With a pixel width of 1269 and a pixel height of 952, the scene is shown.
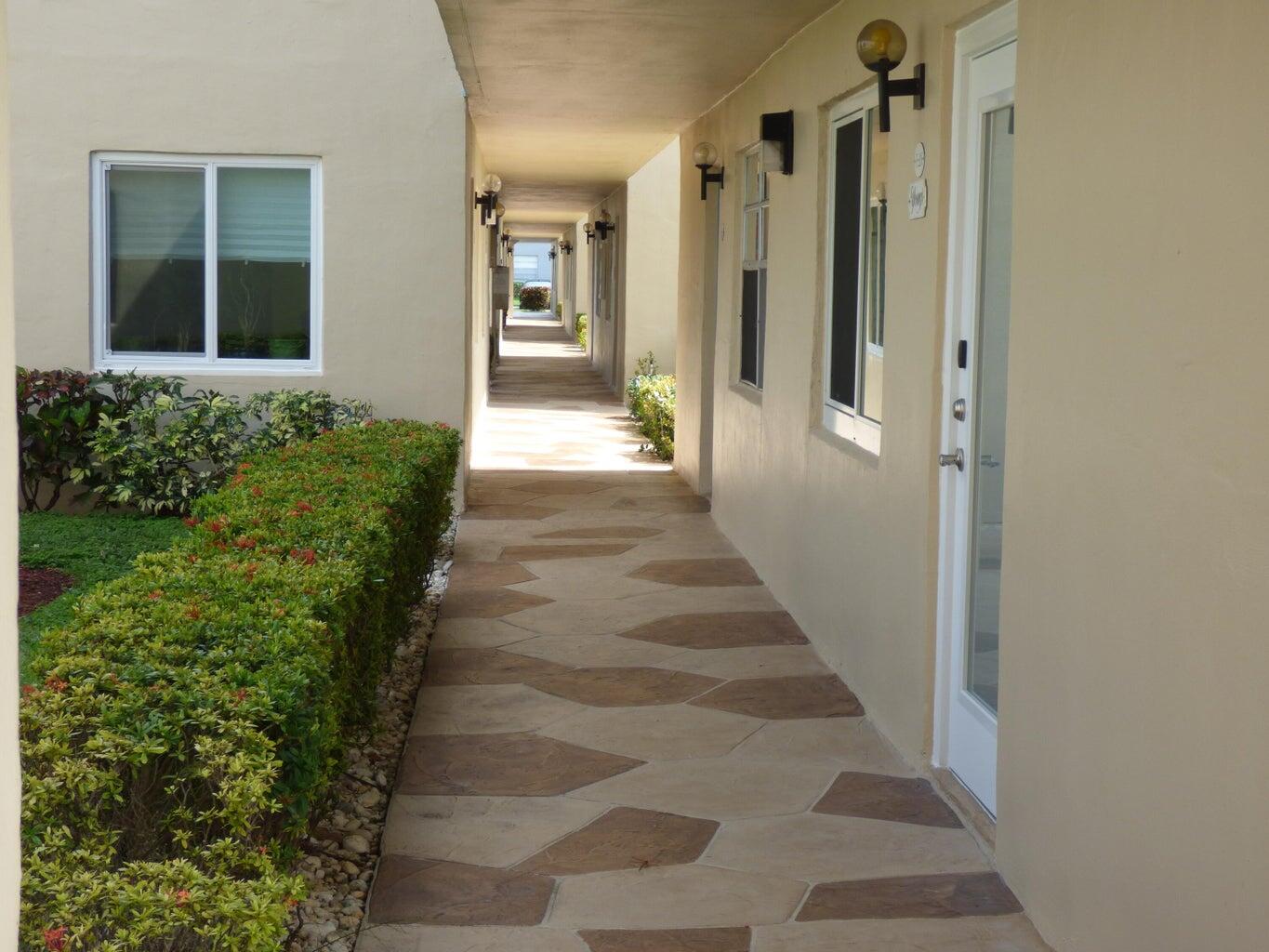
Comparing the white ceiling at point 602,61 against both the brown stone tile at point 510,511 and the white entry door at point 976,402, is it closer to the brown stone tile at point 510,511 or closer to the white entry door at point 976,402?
the white entry door at point 976,402

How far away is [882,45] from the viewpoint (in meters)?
4.86

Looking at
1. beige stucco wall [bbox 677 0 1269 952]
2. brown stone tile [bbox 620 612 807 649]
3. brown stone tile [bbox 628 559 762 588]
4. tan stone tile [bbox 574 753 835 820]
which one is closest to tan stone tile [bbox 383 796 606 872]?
tan stone tile [bbox 574 753 835 820]

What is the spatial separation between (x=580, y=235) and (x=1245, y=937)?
92.8 ft

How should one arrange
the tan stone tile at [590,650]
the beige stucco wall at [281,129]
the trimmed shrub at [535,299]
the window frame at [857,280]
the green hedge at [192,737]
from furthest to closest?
1. the trimmed shrub at [535,299]
2. the beige stucco wall at [281,129]
3. the tan stone tile at [590,650]
4. the window frame at [857,280]
5. the green hedge at [192,737]

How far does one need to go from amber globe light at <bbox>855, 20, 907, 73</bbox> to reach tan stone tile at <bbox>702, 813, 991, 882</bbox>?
2.55 metres

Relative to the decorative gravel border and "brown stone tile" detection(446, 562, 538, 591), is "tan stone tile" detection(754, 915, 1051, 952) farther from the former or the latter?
"brown stone tile" detection(446, 562, 538, 591)

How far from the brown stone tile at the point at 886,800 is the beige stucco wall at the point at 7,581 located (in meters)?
3.29

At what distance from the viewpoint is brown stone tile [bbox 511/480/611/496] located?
36.2 feet

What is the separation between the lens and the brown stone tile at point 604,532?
30.2 feet

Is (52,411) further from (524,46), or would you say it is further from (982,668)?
(982,668)

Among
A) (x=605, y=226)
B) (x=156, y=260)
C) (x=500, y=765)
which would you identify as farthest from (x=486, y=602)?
(x=605, y=226)

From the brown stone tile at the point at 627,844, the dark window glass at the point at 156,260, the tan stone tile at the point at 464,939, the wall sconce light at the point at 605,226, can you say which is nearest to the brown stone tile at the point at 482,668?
the brown stone tile at the point at 627,844

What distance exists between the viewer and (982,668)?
14.3 feet

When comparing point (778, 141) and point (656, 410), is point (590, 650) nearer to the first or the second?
point (778, 141)
